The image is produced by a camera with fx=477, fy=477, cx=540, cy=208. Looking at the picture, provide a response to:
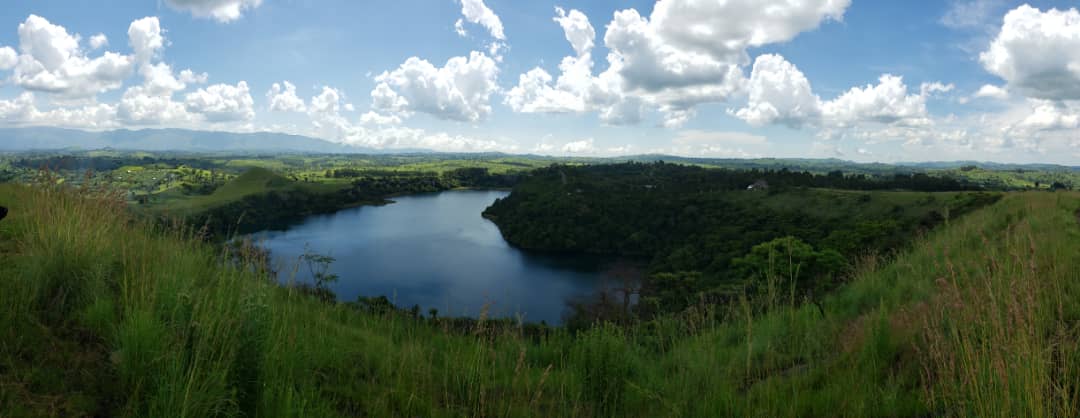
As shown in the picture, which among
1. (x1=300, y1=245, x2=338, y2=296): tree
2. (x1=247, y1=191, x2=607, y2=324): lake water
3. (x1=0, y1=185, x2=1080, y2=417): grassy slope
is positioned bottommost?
(x1=247, y1=191, x2=607, y2=324): lake water

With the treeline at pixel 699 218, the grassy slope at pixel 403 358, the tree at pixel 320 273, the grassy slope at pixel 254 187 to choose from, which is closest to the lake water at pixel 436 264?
the treeline at pixel 699 218

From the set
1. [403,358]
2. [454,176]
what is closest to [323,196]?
[454,176]

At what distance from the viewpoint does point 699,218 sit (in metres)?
78.1

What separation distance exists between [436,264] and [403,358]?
2542 inches

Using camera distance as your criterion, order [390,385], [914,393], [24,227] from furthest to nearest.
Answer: [24,227] → [390,385] → [914,393]

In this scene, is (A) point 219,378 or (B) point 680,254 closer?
(A) point 219,378

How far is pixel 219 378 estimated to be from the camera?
2.55 meters

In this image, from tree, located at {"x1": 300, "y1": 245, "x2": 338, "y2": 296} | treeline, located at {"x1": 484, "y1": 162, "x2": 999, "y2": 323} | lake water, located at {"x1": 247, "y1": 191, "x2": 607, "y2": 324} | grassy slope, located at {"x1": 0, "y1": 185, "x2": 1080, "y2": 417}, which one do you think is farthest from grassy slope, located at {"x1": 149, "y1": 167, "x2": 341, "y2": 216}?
grassy slope, located at {"x1": 0, "y1": 185, "x2": 1080, "y2": 417}

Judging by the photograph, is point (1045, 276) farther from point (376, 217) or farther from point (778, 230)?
point (376, 217)

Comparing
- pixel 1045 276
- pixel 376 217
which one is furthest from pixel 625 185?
pixel 1045 276

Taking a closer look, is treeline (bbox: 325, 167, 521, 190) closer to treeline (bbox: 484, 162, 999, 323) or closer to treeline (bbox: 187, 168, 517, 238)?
treeline (bbox: 187, 168, 517, 238)

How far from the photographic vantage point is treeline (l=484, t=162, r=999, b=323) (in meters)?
43.2

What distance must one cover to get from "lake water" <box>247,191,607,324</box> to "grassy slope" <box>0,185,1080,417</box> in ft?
102

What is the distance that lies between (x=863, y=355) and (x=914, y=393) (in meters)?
0.66
